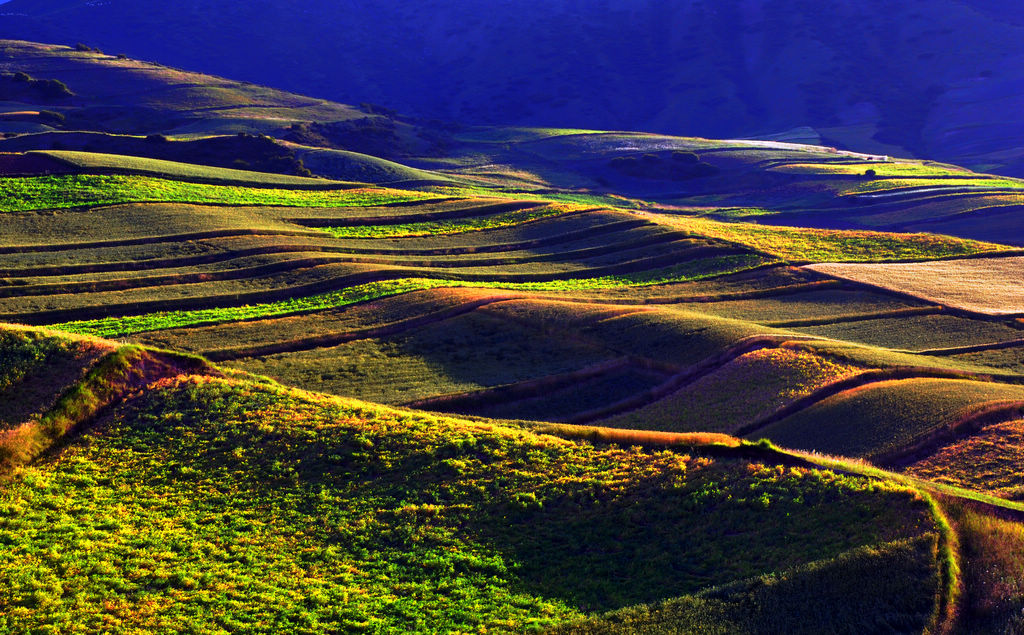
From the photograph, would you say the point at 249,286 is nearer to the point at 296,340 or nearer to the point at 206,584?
the point at 296,340

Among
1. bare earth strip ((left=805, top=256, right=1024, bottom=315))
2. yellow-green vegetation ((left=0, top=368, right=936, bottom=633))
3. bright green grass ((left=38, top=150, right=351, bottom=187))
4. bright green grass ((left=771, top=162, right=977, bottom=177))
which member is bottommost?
yellow-green vegetation ((left=0, top=368, right=936, bottom=633))

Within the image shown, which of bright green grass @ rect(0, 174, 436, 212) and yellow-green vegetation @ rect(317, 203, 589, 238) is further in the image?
Result: yellow-green vegetation @ rect(317, 203, 589, 238)

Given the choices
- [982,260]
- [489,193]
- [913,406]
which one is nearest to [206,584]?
[913,406]

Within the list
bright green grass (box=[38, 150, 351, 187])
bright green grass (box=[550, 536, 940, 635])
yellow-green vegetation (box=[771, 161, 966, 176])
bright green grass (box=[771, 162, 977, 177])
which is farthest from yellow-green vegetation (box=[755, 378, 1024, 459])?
bright green grass (box=[771, 162, 977, 177])

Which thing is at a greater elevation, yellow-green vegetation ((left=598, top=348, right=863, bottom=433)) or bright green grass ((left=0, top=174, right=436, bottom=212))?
bright green grass ((left=0, top=174, right=436, bottom=212))

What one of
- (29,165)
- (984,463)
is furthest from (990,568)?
(29,165)

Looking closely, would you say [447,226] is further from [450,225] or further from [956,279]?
[956,279]

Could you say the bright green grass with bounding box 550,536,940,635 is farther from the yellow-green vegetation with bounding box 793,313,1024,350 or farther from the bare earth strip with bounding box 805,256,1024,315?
the bare earth strip with bounding box 805,256,1024,315
